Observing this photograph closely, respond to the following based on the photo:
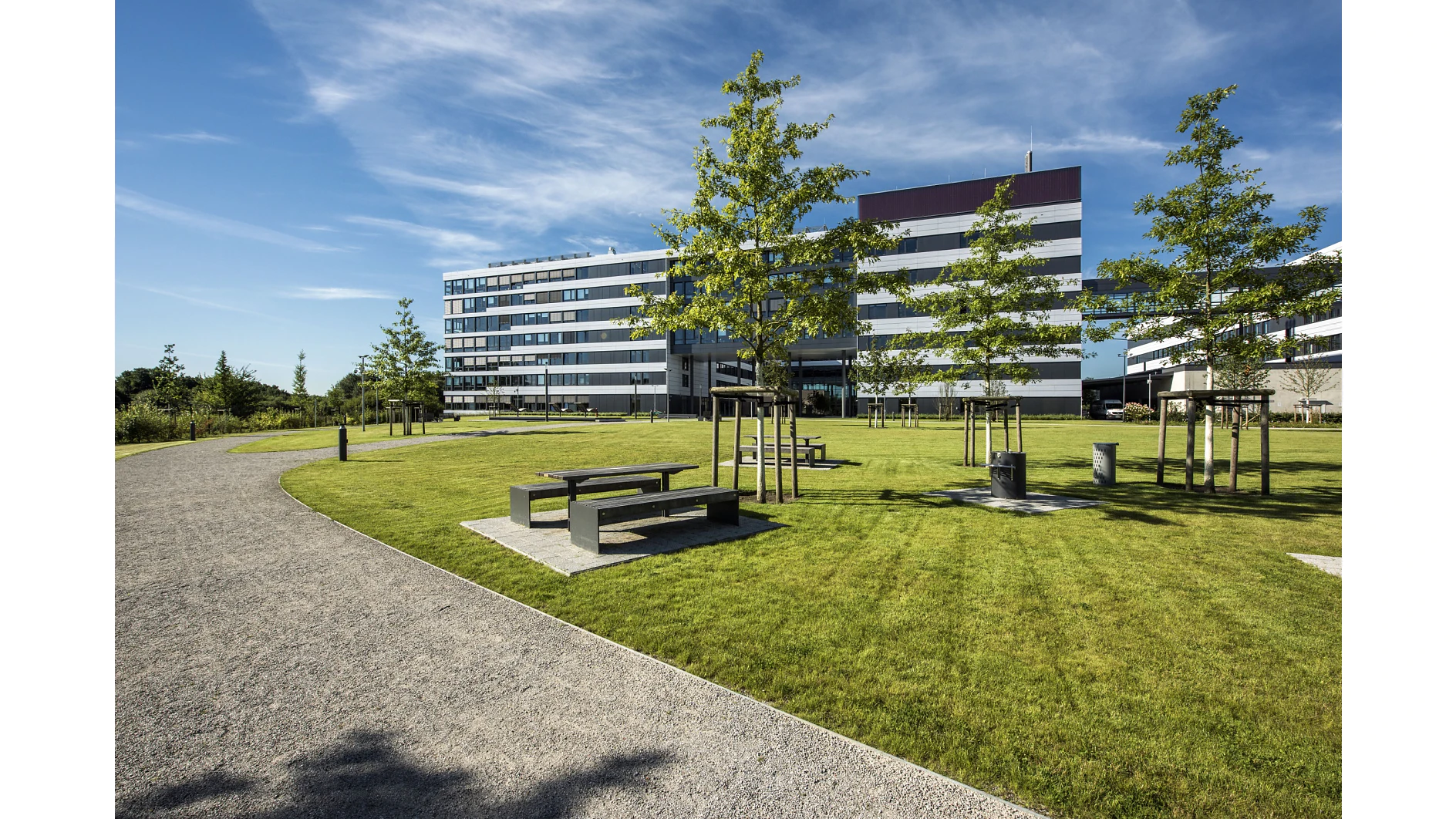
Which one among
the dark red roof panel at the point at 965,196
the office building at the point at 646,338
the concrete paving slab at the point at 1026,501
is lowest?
the concrete paving slab at the point at 1026,501

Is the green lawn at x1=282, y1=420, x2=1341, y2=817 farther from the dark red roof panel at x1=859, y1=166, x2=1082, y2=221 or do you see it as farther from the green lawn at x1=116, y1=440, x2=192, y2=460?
the dark red roof panel at x1=859, y1=166, x2=1082, y2=221

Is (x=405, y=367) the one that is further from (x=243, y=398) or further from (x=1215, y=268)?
(x=1215, y=268)

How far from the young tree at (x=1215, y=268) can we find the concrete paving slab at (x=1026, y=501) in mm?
3419

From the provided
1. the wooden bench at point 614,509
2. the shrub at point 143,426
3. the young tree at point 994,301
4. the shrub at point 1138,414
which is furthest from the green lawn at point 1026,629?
the shrub at point 1138,414

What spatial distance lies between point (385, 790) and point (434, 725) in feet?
2.00

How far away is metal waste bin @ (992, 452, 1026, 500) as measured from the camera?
35.6 feet

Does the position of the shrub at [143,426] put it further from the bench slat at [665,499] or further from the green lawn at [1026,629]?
the bench slat at [665,499]

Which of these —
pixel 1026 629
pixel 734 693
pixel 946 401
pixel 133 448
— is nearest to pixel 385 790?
pixel 734 693

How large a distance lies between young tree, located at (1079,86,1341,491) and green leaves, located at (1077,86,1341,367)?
2 cm

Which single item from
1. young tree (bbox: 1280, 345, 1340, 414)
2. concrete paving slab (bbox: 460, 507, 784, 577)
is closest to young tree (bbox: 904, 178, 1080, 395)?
concrete paving slab (bbox: 460, 507, 784, 577)

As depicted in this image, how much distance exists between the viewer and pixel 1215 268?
480 inches

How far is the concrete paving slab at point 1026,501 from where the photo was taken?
10117 millimetres

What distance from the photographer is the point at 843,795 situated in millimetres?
2807
